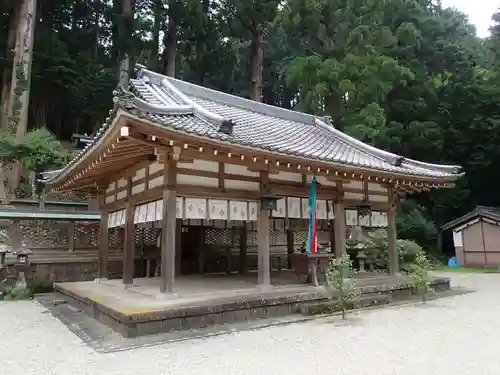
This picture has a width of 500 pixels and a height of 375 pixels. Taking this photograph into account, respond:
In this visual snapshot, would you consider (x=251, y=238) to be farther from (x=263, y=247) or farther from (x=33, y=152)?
(x=33, y=152)

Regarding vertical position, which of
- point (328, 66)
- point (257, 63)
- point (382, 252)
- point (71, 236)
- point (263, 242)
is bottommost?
point (382, 252)

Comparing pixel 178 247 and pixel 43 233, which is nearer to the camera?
pixel 43 233

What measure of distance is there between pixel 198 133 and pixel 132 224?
366 centimetres

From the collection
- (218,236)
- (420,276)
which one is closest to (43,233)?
(218,236)

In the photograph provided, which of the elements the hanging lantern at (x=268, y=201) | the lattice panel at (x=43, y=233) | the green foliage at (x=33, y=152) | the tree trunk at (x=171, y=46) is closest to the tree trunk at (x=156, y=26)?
the tree trunk at (x=171, y=46)

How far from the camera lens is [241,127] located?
911 centimetres

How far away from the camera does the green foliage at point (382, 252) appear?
563 inches

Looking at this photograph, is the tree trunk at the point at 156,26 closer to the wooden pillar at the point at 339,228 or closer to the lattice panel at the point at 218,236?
the lattice panel at the point at 218,236

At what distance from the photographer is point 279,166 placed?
8.16 meters

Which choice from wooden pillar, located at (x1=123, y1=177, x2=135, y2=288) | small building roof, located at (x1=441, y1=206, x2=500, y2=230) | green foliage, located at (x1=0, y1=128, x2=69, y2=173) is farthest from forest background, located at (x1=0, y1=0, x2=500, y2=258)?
wooden pillar, located at (x1=123, y1=177, x2=135, y2=288)

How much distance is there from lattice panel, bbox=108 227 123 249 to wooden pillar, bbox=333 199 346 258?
7.19 meters

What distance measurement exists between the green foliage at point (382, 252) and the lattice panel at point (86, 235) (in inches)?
373

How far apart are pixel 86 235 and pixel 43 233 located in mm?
1234

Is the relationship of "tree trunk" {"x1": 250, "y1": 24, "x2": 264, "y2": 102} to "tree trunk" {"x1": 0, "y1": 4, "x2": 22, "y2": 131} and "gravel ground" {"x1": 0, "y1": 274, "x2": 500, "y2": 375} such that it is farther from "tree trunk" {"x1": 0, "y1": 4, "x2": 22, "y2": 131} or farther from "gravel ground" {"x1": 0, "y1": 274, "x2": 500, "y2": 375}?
"gravel ground" {"x1": 0, "y1": 274, "x2": 500, "y2": 375}
